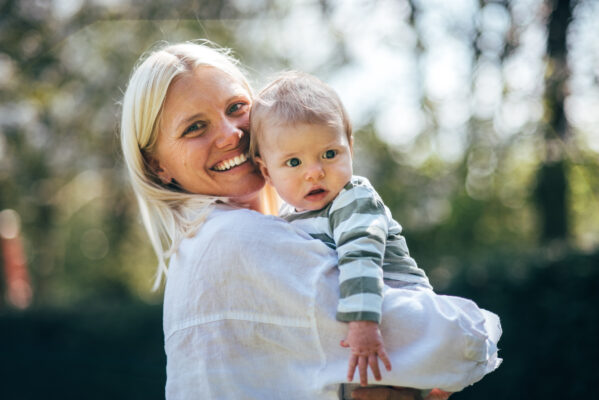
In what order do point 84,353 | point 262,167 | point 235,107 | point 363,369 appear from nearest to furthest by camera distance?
1. point 363,369
2. point 262,167
3. point 235,107
4. point 84,353

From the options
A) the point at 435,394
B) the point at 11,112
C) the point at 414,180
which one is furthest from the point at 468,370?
the point at 11,112

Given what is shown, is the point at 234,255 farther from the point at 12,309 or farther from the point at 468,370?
the point at 12,309

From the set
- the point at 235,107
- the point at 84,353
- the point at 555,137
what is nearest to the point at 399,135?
the point at 555,137

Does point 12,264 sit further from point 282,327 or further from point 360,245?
point 360,245

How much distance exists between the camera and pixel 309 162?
2.06 metres

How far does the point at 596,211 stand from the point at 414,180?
1041 centimetres

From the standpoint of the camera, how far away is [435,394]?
1983 millimetres

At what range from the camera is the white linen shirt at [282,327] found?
5.95 feet

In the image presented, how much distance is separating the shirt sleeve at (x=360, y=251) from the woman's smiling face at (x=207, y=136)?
0.52 metres

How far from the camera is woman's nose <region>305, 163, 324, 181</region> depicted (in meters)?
2.03

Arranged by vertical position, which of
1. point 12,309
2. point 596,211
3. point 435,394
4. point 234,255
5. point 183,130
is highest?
point 183,130

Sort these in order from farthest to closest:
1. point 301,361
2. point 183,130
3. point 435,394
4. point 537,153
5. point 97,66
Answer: point 97,66, point 537,153, point 183,130, point 435,394, point 301,361

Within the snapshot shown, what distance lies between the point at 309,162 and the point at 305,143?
64mm

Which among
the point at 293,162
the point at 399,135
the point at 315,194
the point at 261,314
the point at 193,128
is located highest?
the point at 193,128
